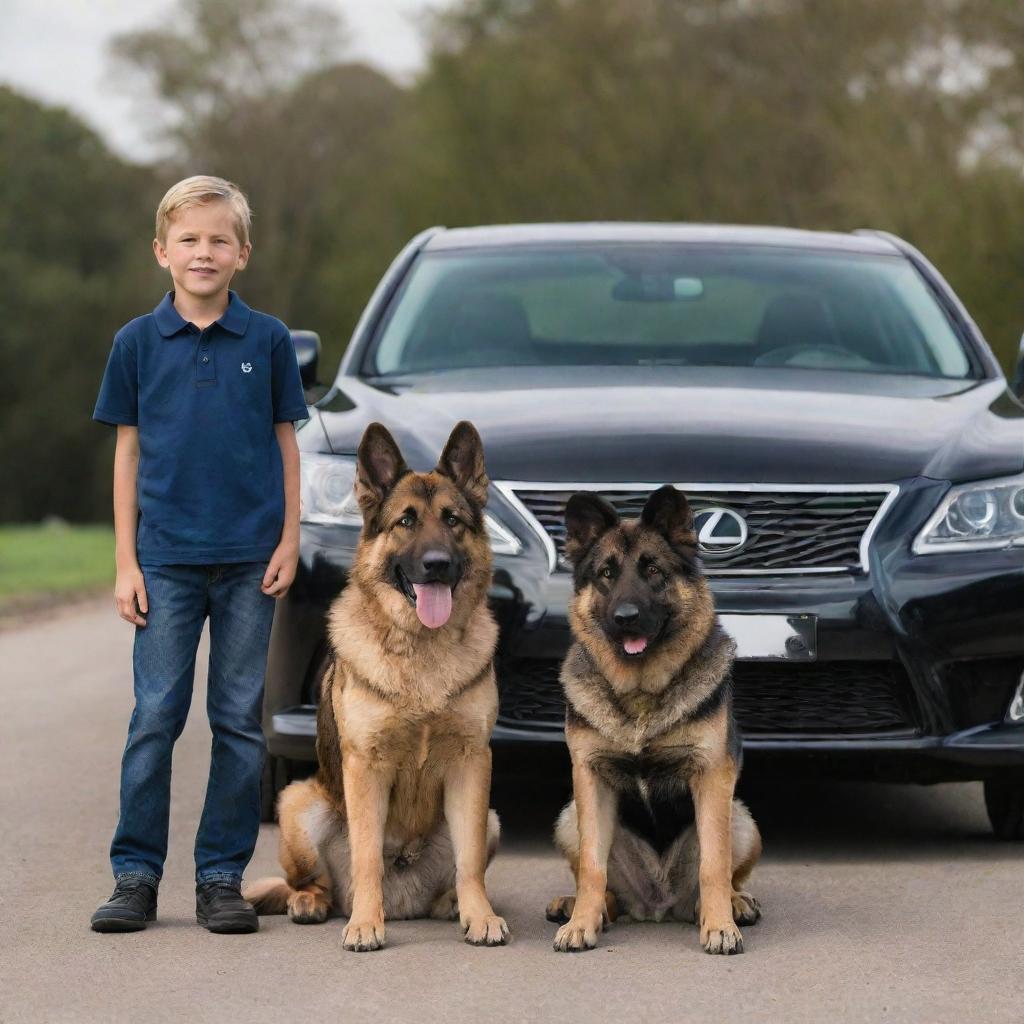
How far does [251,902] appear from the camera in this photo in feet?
17.4

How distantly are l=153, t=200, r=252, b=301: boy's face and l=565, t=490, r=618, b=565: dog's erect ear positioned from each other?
44.6 inches

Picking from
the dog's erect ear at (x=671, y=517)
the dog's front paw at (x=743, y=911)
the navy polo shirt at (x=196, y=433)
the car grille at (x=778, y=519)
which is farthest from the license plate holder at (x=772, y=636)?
the navy polo shirt at (x=196, y=433)

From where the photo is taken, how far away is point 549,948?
489cm

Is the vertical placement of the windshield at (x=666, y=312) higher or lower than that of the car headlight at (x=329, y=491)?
higher

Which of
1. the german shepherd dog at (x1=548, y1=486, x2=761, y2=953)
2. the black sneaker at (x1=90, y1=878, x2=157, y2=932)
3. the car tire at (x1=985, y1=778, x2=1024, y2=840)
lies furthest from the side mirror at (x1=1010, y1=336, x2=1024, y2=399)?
the black sneaker at (x1=90, y1=878, x2=157, y2=932)

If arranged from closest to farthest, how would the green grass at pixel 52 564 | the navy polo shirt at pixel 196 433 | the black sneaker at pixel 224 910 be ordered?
the black sneaker at pixel 224 910, the navy polo shirt at pixel 196 433, the green grass at pixel 52 564

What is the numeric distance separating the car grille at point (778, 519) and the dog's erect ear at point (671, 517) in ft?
2.17

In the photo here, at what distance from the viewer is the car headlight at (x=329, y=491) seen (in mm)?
5988

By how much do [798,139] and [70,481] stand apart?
2153 centimetres

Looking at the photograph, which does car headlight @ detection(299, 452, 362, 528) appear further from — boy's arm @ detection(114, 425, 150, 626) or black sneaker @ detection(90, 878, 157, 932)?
black sneaker @ detection(90, 878, 157, 932)

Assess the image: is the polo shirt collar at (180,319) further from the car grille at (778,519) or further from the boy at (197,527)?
the car grille at (778,519)

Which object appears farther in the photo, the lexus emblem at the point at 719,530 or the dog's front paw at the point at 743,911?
the lexus emblem at the point at 719,530

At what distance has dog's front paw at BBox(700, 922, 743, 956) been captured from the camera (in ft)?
15.8

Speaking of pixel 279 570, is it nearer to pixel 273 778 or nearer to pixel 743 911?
pixel 273 778
